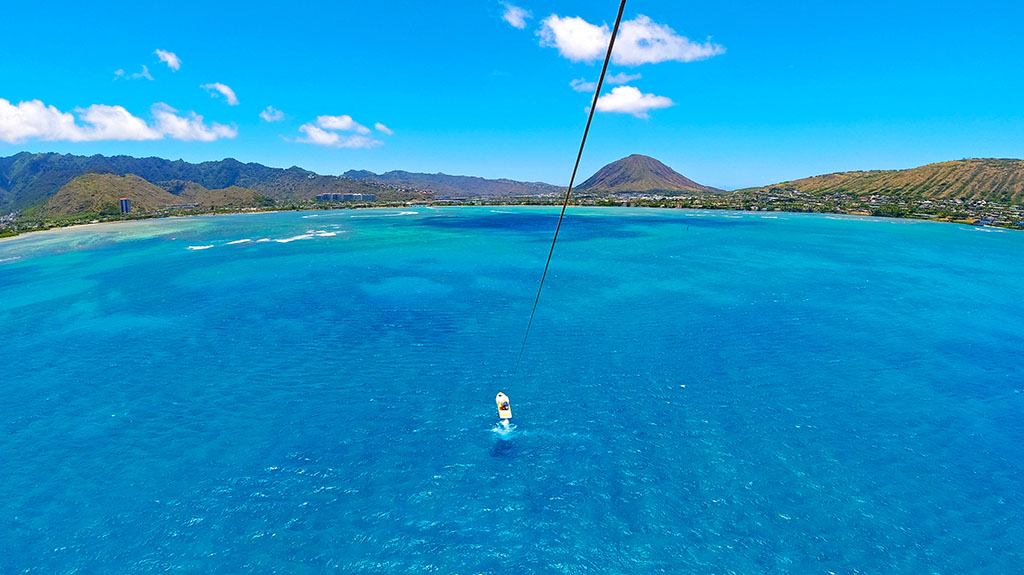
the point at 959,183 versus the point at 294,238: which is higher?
the point at 959,183

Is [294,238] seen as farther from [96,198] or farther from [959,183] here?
[959,183]

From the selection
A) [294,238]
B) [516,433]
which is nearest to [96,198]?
[294,238]

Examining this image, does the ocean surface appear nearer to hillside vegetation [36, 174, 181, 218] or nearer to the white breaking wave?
the white breaking wave

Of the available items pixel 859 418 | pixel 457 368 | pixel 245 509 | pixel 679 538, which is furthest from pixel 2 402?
pixel 859 418

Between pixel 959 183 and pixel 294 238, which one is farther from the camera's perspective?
pixel 959 183

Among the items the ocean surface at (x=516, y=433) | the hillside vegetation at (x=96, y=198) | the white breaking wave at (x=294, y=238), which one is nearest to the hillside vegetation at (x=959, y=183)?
the ocean surface at (x=516, y=433)

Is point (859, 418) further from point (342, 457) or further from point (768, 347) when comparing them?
point (342, 457)

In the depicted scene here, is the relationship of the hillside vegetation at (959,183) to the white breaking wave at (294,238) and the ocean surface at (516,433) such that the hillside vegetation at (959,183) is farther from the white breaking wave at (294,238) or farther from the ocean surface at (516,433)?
the white breaking wave at (294,238)
